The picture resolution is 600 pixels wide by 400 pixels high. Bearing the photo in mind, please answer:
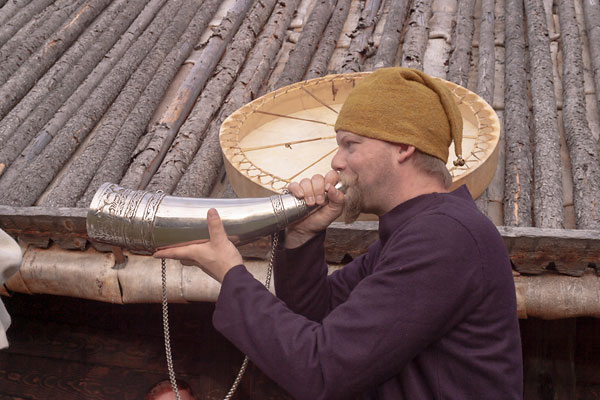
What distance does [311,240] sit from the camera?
183 cm

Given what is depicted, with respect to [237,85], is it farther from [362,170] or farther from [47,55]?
[362,170]

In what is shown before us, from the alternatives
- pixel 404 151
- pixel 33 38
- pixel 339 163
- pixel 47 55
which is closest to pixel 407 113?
pixel 404 151

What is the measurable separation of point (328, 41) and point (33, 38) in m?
2.34

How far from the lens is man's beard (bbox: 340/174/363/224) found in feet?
5.45

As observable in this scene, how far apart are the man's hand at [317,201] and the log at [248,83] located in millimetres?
1095

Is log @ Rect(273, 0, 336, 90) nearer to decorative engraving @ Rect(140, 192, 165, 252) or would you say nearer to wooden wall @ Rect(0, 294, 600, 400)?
wooden wall @ Rect(0, 294, 600, 400)

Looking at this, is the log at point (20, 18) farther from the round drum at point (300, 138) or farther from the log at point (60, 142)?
the round drum at point (300, 138)

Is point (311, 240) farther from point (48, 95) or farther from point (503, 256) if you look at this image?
point (48, 95)

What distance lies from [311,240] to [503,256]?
2.01 feet

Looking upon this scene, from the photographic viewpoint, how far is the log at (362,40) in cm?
381

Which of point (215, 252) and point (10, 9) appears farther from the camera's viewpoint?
point (10, 9)

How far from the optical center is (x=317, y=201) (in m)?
1.67

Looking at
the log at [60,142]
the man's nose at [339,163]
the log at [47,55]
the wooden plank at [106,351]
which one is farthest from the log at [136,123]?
the man's nose at [339,163]

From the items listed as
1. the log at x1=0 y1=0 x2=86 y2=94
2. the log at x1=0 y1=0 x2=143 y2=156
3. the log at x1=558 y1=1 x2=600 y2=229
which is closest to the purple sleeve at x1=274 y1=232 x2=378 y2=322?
the log at x1=558 y1=1 x2=600 y2=229
